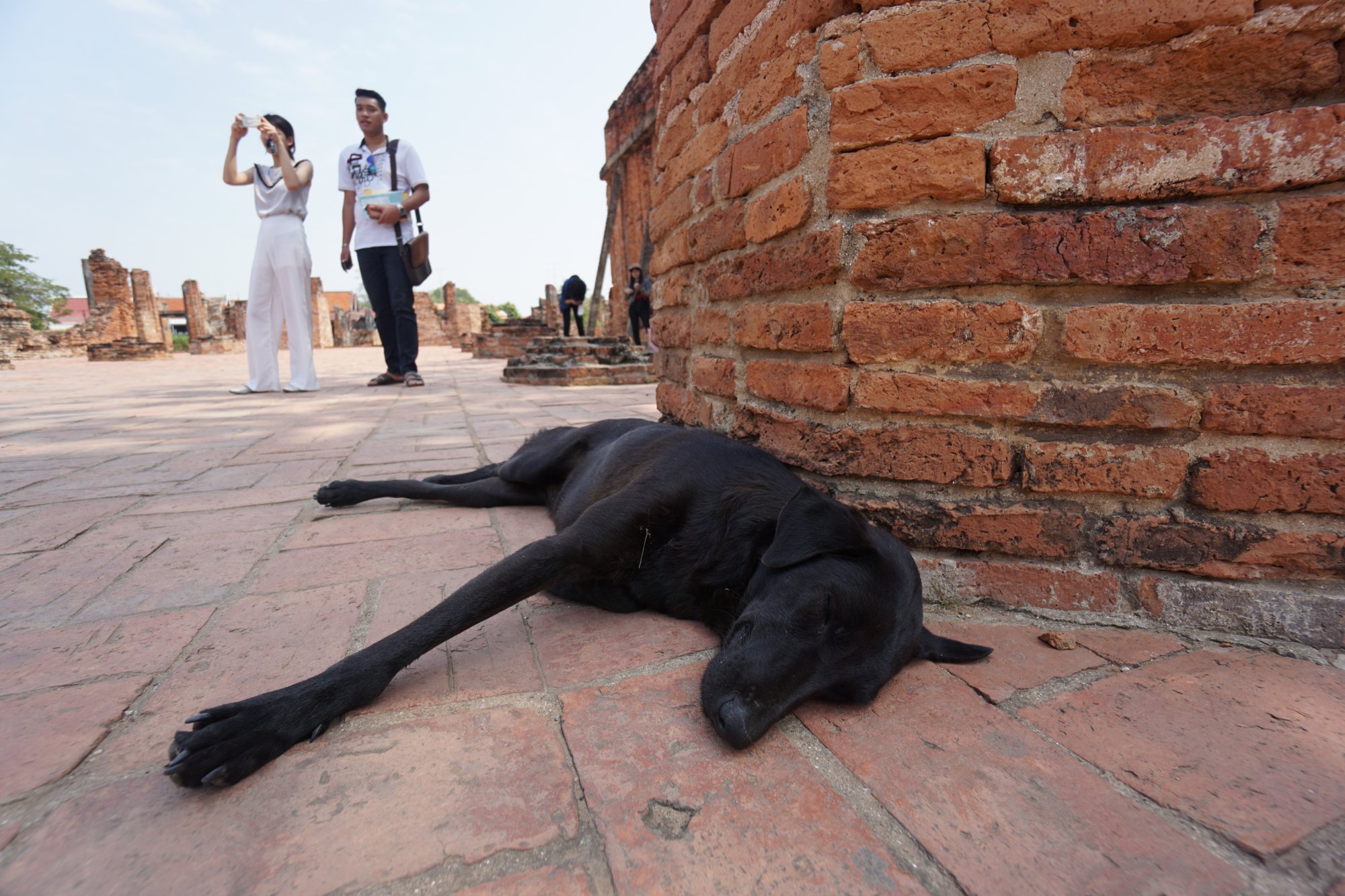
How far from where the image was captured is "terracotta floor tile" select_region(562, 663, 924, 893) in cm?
86

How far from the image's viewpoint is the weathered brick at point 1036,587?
1.59m

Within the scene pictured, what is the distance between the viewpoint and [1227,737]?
1144 millimetres

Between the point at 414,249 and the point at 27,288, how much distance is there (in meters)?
53.7

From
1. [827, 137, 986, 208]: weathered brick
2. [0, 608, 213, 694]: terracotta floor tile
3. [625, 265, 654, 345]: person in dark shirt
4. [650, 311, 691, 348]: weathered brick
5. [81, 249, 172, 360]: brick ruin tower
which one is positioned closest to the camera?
[0, 608, 213, 694]: terracotta floor tile

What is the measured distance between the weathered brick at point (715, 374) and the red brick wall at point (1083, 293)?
454 mm

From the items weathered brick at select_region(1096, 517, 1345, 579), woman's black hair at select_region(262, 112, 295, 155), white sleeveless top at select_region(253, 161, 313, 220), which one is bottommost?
weathered brick at select_region(1096, 517, 1345, 579)

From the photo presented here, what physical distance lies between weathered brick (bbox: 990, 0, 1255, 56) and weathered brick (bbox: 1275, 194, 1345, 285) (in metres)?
0.40

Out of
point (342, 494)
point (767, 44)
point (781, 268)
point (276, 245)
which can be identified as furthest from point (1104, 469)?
point (276, 245)

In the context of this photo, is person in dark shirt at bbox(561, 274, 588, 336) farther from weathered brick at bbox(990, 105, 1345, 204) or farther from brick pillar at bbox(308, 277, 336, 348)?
brick pillar at bbox(308, 277, 336, 348)

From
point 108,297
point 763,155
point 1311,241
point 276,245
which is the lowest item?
point 1311,241

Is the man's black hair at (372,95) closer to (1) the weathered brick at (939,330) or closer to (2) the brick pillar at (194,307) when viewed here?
(1) the weathered brick at (939,330)

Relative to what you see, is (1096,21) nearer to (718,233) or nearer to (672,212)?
(718,233)

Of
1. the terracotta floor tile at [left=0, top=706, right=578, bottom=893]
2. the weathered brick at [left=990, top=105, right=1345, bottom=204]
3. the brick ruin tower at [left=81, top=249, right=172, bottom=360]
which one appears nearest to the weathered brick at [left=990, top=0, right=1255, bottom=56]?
the weathered brick at [left=990, top=105, right=1345, bottom=204]

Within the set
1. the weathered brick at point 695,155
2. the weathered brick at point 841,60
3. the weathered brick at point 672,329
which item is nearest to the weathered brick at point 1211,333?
the weathered brick at point 841,60
